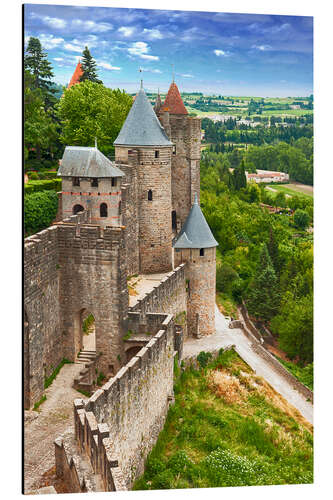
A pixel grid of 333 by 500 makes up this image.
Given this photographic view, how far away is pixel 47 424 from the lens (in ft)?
50.0

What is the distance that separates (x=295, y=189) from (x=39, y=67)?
6901 millimetres

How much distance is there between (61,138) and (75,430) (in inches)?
545

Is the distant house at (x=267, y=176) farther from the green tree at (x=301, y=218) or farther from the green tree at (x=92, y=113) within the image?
the green tree at (x=92, y=113)

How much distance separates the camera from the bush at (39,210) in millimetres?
21656

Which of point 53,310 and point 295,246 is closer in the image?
point 53,310

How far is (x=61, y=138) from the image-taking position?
2477cm

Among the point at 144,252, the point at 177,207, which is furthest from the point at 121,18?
the point at 177,207

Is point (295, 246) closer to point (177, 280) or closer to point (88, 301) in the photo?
point (177, 280)

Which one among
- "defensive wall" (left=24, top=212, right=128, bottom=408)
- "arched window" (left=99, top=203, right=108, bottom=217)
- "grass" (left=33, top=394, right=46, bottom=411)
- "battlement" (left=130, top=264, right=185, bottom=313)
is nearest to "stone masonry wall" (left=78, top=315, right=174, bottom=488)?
"battlement" (left=130, top=264, right=185, bottom=313)

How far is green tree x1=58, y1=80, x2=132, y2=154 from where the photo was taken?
2728 cm

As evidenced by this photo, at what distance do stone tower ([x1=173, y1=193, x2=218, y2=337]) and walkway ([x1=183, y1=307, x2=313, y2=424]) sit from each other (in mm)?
594

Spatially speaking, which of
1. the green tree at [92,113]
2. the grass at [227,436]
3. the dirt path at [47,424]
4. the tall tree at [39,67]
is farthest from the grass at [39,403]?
the green tree at [92,113]

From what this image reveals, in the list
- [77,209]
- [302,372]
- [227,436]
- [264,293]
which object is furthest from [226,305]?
[227,436]

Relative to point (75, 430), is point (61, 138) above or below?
above
